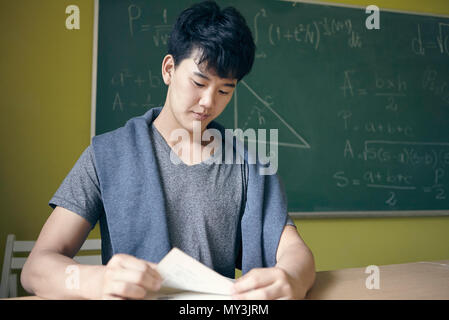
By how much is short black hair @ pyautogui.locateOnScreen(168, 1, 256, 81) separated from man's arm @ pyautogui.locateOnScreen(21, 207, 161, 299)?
458 millimetres

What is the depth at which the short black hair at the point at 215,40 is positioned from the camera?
90 cm

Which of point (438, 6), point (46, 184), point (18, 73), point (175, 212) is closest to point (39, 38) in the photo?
point (18, 73)

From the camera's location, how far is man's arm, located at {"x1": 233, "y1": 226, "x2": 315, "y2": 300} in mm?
668

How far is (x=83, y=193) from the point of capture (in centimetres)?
88

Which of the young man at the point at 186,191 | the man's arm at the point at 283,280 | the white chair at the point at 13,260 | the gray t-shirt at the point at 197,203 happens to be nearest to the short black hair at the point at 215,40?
the young man at the point at 186,191

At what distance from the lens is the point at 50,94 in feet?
6.54

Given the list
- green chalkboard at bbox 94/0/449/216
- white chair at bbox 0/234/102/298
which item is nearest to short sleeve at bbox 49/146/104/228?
white chair at bbox 0/234/102/298

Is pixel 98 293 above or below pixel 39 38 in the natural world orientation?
below

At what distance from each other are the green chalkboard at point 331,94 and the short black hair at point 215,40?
1.22 meters

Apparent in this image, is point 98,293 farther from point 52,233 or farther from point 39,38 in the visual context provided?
point 39,38

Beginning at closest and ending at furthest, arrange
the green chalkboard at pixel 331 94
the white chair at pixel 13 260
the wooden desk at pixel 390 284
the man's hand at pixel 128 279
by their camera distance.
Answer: the man's hand at pixel 128 279 < the wooden desk at pixel 390 284 < the white chair at pixel 13 260 < the green chalkboard at pixel 331 94

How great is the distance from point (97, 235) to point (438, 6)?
8.79 feet

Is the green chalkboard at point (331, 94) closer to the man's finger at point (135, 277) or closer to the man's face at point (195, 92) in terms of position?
the man's face at point (195, 92)

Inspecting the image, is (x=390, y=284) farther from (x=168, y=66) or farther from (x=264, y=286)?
(x=168, y=66)
